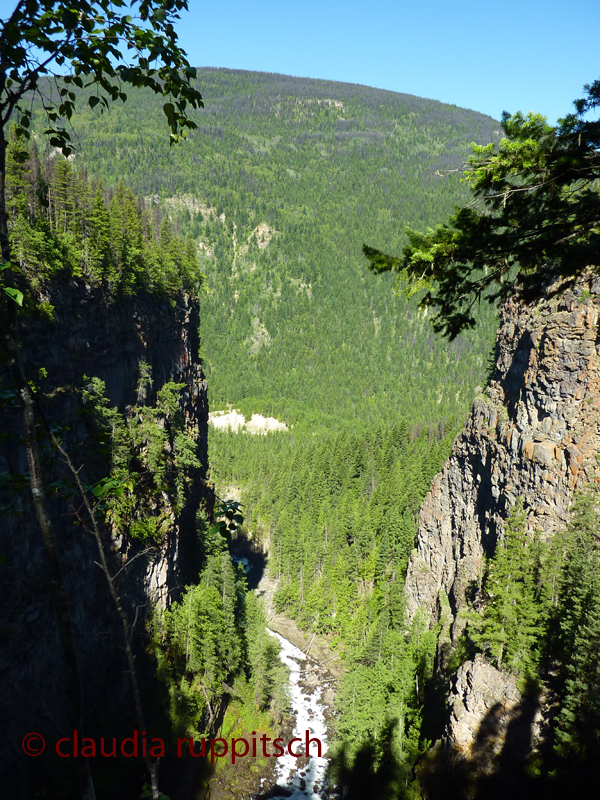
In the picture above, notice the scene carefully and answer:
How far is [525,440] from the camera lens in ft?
105

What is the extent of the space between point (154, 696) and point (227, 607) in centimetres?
988

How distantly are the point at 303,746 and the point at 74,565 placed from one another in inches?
1040

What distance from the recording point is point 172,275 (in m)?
46.0

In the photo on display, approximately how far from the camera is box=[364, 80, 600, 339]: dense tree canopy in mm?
6406

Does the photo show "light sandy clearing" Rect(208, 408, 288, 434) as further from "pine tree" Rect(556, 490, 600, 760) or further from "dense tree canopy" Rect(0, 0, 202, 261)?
"dense tree canopy" Rect(0, 0, 202, 261)

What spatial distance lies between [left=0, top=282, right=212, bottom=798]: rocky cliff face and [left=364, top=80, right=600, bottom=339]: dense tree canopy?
28.6 ft

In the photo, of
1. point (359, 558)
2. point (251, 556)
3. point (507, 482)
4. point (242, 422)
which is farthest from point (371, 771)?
point (242, 422)

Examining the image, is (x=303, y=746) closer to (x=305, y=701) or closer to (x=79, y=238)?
(x=305, y=701)

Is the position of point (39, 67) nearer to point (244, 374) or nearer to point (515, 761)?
point (515, 761)

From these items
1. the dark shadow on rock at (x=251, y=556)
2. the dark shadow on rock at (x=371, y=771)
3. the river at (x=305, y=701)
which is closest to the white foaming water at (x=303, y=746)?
the river at (x=305, y=701)

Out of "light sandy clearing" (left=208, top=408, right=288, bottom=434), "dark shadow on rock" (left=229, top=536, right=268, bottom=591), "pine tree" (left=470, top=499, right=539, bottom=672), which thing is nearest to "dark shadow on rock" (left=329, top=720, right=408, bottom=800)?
"pine tree" (left=470, top=499, right=539, bottom=672)

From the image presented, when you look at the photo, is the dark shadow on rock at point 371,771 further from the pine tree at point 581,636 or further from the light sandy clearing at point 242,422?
the light sandy clearing at point 242,422

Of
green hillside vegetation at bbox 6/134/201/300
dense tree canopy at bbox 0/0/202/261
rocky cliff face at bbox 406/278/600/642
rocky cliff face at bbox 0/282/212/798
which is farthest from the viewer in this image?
rocky cliff face at bbox 406/278/600/642

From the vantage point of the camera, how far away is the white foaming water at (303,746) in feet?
115
